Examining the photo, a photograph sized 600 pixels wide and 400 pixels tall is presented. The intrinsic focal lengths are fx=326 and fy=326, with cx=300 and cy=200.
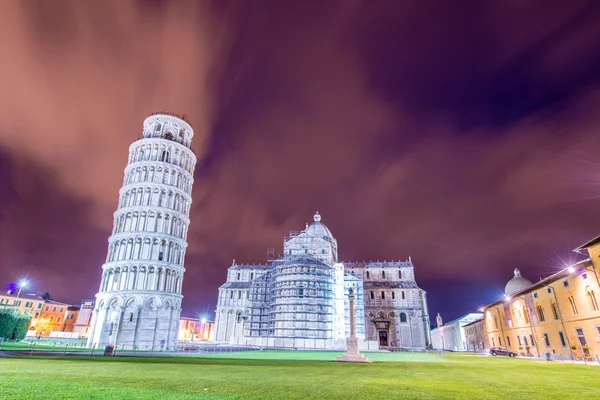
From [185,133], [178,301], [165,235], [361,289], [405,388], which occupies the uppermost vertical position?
[185,133]

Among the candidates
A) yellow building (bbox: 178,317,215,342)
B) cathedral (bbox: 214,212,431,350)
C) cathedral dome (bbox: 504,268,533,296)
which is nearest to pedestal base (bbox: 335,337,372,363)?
cathedral (bbox: 214,212,431,350)

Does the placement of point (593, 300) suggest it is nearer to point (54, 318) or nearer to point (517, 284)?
point (517, 284)

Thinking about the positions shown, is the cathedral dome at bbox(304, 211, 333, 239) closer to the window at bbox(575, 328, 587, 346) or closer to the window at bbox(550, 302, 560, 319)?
the window at bbox(550, 302, 560, 319)

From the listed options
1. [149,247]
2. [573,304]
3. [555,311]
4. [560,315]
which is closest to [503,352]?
[555,311]

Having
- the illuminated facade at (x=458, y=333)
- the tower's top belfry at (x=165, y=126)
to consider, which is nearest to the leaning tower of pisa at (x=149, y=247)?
the tower's top belfry at (x=165, y=126)

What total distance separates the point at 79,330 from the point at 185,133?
68.4m

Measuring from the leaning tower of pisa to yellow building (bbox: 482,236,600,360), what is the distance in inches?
1733

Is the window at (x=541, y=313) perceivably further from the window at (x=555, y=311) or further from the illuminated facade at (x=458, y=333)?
the illuminated facade at (x=458, y=333)

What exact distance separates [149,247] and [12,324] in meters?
19.4

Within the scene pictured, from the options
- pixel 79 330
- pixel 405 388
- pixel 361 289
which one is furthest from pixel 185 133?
pixel 79 330

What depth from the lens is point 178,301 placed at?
148 ft

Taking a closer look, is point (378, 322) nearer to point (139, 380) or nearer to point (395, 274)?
point (395, 274)

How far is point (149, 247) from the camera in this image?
43906 mm

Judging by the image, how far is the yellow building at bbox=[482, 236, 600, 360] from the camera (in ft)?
90.8
